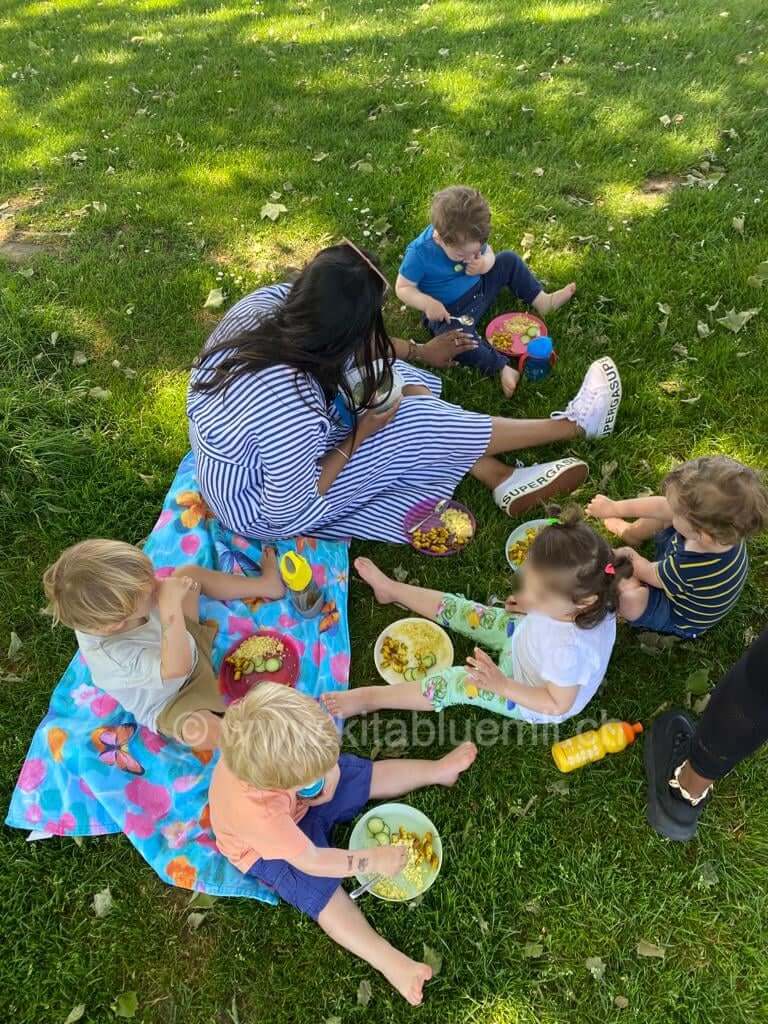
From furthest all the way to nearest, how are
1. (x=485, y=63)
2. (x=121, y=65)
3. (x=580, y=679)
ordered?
(x=121, y=65), (x=485, y=63), (x=580, y=679)

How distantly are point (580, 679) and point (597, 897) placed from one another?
0.95m

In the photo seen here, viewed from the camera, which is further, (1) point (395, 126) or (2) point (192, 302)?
(1) point (395, 126)

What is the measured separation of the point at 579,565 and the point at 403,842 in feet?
4.80

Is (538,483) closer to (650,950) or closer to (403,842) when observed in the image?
(403,842)

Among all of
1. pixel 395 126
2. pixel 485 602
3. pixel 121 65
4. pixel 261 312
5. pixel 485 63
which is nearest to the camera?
pixel 261 312

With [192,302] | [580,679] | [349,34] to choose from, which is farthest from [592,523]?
[349,34]

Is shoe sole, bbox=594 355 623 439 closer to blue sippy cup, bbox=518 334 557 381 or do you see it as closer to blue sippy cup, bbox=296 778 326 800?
blue sippy cup, bbox=518 334 557 381

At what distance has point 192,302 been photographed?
534 cm

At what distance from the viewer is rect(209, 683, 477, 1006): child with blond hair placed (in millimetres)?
2396

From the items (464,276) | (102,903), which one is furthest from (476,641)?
(464,276)

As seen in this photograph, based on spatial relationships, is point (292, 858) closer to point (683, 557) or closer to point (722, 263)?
point (683, 557)

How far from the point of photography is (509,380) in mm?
4492

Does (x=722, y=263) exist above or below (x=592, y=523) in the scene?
above

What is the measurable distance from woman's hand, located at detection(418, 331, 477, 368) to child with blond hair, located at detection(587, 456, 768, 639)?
1.51 meters
